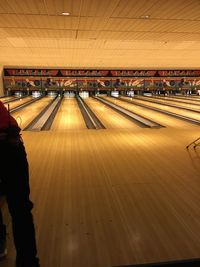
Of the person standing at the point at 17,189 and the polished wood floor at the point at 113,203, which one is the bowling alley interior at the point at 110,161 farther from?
the person standing at the point at 17,189

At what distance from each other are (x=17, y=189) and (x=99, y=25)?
5.45 meters

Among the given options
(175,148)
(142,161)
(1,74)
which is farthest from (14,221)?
(1,74)

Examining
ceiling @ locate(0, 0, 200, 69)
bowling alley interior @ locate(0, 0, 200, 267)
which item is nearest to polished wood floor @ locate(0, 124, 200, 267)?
bowling alley interior @ locate(0, 0, 200, 267)

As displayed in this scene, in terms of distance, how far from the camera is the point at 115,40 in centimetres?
838

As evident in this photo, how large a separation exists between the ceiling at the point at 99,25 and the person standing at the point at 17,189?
11.9 feet

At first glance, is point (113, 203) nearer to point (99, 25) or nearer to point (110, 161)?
point (110, 161)

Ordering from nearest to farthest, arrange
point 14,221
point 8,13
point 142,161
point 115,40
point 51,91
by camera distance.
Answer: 1. point 14,221
2. point 142,161
3. point 8,13
4. point 115,40
5. point 51,91

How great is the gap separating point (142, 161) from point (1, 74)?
13778 millimetres

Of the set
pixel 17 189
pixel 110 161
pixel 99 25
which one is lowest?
pixel 110 161

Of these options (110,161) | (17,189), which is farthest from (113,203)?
(110,161)

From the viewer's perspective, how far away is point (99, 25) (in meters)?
6.46

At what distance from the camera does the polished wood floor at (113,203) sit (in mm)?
1970

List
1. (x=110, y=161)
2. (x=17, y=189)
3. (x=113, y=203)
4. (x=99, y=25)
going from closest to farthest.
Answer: (x=17, y=189), (x=113, y=203), (x=110, y=161), (x=99, y=25)

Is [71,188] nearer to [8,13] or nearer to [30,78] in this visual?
[8,13]
